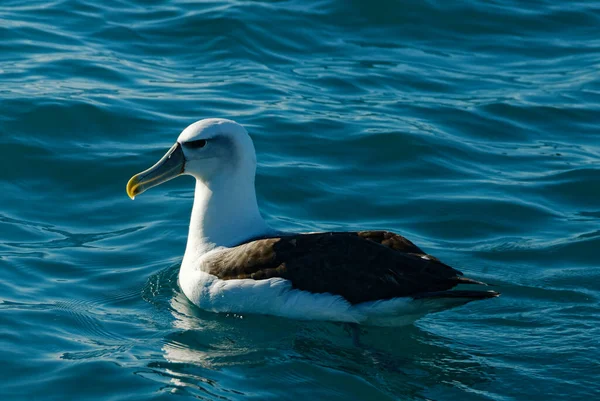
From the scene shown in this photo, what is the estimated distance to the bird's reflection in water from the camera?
7.92 metres

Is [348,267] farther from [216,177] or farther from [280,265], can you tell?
[216,177]

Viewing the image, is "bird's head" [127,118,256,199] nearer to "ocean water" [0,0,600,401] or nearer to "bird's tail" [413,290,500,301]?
"ocean water" [0,0,600,401]

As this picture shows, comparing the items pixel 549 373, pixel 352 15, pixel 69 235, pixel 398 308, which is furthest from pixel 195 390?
pixel 352 15

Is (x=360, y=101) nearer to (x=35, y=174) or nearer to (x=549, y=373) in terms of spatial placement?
(x=35, y=174)

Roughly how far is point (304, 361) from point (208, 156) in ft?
6.95

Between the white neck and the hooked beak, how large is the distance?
0.34 m

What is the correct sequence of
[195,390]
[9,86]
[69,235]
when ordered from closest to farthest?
1. [195,390]
2. [69,235]
3. [9,86]

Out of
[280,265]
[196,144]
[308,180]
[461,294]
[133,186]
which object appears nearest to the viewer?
[461,294]

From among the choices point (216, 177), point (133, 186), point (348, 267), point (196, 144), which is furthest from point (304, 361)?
point (133, 186)

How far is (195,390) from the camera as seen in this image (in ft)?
25.6

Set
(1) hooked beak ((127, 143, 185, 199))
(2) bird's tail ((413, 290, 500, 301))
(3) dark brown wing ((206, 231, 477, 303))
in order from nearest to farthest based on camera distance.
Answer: (2) bird's tail ((413, 290, 500, 301)) → (3) dark brown wing ((206, 231, 477, 303)) → (1) hooked beak ((127, 143, 185, 199))

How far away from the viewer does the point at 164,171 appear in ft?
31.5

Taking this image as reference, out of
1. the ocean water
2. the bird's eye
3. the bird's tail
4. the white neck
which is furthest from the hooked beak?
the bird's tail

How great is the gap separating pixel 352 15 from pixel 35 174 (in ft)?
23.1
